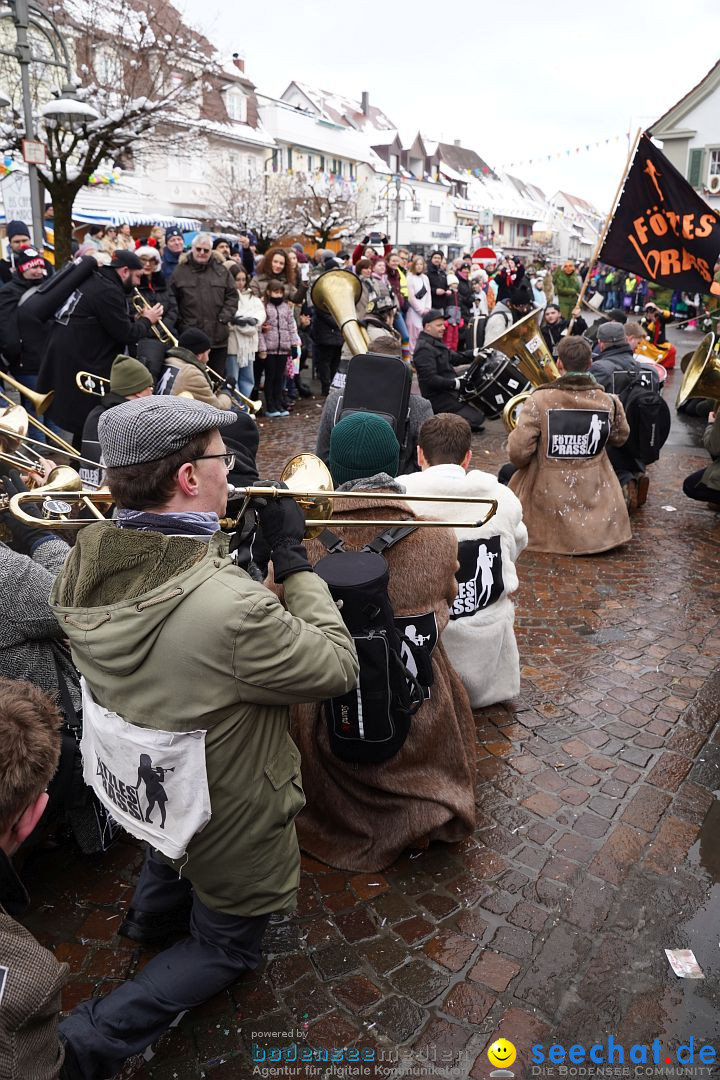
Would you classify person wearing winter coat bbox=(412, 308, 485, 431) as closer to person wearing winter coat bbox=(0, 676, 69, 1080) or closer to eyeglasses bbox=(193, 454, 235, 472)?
eyeglasses bbox=(193, 454, 235, 472)

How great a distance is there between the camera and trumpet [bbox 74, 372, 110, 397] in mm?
6696

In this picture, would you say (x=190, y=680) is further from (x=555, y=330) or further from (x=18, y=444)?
(x=555, y=330)

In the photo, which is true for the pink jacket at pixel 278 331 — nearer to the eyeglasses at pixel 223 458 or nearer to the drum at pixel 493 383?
the drum at pixel 493 383

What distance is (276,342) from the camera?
36.7ft

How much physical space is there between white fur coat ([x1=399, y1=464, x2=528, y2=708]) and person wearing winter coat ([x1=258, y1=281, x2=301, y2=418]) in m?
7.64

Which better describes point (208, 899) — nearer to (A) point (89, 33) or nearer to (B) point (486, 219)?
(A) point (89, 33)

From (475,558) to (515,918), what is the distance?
167cm

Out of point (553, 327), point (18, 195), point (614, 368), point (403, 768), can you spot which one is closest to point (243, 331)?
point (18, 195)

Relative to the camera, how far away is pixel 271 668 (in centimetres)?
204

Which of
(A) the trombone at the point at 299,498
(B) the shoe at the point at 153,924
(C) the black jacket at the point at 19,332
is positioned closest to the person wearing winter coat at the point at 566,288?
(C) the black jacket at the point at 19,332

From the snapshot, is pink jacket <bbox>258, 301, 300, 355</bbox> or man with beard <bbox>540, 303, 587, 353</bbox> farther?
man with beard <bbox>540, 303, 587, 353</bbox>

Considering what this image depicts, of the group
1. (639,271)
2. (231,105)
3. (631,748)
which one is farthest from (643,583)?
(231,105)

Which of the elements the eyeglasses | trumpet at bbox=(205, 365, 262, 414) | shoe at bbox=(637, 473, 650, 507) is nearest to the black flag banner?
shoe at bbox=(637, 473, 650, 507)

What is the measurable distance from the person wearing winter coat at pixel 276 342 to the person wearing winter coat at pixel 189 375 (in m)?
3.83
